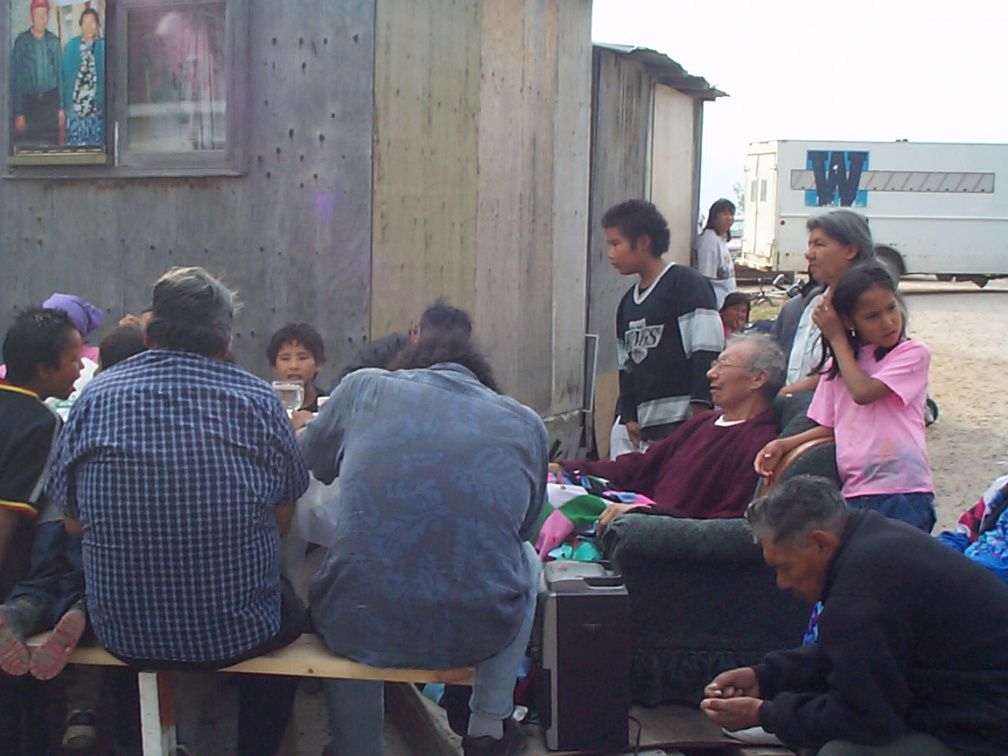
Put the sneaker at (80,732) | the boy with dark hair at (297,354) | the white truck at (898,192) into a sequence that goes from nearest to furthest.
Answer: the sneaker at (80,732) < the boy with dark hair at (297,354) < the white truck at (898,192)

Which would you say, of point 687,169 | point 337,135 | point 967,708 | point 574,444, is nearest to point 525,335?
point 574,444

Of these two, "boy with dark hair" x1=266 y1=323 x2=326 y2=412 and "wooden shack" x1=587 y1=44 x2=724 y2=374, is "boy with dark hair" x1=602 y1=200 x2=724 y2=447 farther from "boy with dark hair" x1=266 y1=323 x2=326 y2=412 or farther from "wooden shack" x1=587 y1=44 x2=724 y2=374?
"wooden shack" x1=587 y1=44 x2=724 y2=374

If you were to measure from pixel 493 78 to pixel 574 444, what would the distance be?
2.91 m

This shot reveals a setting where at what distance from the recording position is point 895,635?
2.68 m

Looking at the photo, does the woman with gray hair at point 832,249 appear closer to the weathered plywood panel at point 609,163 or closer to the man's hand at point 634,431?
the man's hand at point 634,431

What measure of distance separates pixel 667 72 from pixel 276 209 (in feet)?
19.0

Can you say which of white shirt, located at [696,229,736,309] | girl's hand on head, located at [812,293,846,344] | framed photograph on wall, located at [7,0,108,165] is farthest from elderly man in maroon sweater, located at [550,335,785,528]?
white shirt, located at [696,229,736,309]

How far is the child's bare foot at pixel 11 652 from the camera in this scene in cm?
306

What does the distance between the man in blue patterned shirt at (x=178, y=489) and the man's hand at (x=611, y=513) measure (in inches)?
54.4

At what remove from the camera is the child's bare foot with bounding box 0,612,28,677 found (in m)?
3.06

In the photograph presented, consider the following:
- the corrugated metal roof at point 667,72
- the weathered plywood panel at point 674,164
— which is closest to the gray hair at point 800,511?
the corrugated metal roof at point 667,72

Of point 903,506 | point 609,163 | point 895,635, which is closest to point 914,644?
point 895,635

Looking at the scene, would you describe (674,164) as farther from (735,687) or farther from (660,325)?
(735,687)

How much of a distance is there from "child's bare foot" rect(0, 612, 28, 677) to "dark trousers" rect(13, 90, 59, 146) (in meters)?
3.82
